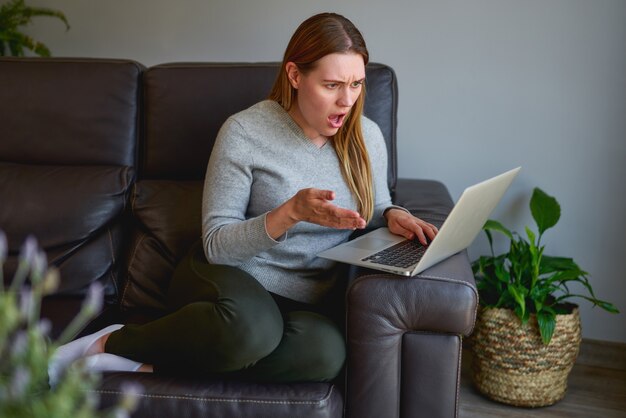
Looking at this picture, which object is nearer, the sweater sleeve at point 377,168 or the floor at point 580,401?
the sweater sleeve at point 377,168

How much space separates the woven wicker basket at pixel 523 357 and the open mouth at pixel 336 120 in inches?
28.2

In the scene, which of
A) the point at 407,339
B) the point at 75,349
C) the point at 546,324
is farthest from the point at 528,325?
the point at 75,349

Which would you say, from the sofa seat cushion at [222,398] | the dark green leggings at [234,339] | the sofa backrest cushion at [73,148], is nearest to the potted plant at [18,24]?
the sofa backrest cushion at [73,148]

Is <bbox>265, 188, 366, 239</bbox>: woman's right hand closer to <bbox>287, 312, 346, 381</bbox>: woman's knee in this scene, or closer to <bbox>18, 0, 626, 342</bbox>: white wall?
<bbox>287, 312, 346, 381</bbox>: woman's knee

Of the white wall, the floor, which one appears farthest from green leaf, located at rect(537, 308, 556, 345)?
the white wall

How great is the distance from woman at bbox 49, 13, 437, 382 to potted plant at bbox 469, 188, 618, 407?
468mm

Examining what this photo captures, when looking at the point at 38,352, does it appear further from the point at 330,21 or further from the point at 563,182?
the point at 563,182

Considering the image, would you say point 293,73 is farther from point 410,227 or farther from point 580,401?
point 580,401

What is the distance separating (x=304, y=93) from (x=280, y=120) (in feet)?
0.32

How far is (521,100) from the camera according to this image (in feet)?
7.54

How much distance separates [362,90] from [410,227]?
33cm

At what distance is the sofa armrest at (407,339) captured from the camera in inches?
59.2

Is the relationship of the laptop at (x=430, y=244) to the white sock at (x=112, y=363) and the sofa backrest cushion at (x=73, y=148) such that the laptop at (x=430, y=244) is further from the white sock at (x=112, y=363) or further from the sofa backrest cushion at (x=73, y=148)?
the sofa backrest cushion at (x=73, y=148)

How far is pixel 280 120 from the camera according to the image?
1.78 meters
